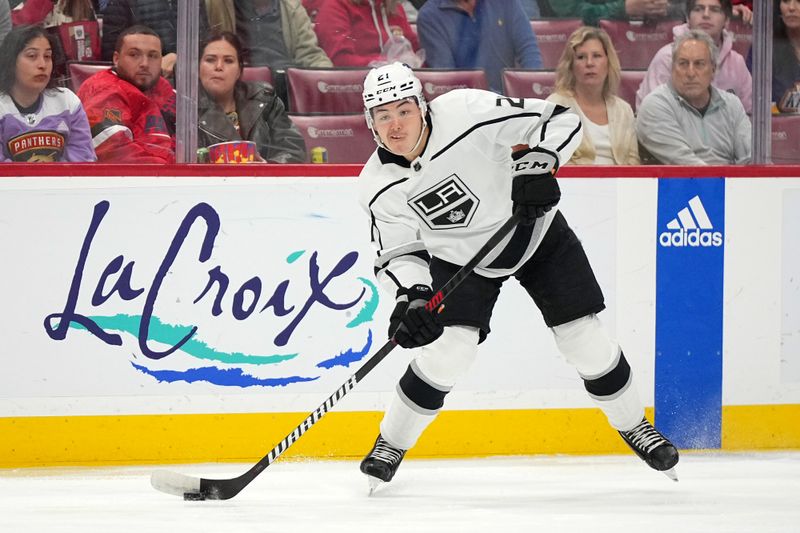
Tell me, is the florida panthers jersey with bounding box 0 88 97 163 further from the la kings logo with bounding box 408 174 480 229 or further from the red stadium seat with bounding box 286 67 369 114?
the la kings logo with bounding box 408 174 480 229

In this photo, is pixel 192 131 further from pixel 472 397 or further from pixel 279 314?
pixel 472 397

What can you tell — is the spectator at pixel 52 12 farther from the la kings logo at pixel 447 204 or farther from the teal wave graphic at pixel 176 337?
the la kings logo at pixel 447 204

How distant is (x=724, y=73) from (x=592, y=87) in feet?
1.52

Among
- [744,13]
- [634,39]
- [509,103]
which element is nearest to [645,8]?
[634,39]

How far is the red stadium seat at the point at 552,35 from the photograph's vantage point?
3.82 metres

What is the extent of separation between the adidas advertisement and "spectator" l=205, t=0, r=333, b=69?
1.25 meters

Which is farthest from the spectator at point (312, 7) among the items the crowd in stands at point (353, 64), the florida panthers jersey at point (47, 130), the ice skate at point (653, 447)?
the ice skate at point (653, 447)

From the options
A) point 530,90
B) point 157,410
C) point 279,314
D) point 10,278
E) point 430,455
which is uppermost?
point 530,90

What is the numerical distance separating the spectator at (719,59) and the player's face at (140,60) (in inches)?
62.9

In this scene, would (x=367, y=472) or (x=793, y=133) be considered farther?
(x=793, y=133)

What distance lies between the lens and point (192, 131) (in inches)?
142

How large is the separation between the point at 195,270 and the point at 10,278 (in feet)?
1.83

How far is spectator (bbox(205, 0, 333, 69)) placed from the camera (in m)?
3.58

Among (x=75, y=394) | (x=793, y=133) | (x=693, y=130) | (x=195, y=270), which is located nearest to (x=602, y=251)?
(x=693, y=130)
